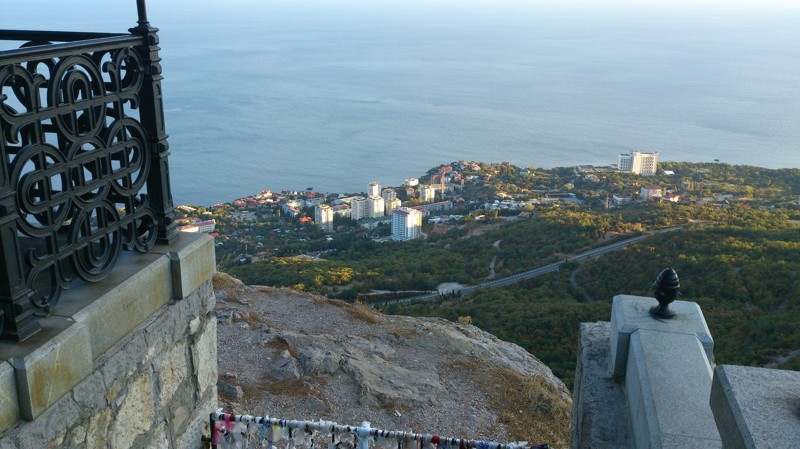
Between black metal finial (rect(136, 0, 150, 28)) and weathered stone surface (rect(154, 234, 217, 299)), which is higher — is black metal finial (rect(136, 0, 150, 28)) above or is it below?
above

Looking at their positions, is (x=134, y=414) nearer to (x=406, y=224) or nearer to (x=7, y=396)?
(x=7, y=396)

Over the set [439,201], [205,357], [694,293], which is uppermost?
[205,357]

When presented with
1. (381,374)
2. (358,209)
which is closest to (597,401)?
(381,374)

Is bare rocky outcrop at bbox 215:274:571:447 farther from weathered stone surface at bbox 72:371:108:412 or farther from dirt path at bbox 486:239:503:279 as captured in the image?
dirt path at bbox 486:239:503:279

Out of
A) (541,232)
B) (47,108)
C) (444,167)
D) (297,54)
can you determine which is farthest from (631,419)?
(297,54)

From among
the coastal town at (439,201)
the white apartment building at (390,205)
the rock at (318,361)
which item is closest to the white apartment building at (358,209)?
the coastal town at (439,201)

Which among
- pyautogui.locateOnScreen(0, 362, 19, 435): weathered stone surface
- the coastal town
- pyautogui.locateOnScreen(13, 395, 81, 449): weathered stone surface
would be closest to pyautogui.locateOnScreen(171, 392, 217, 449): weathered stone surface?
pyautogui.locateOnScreen(13, 395, 81, 449): weathered stone surface

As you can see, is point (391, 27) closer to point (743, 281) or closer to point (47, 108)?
point (743, 281)
